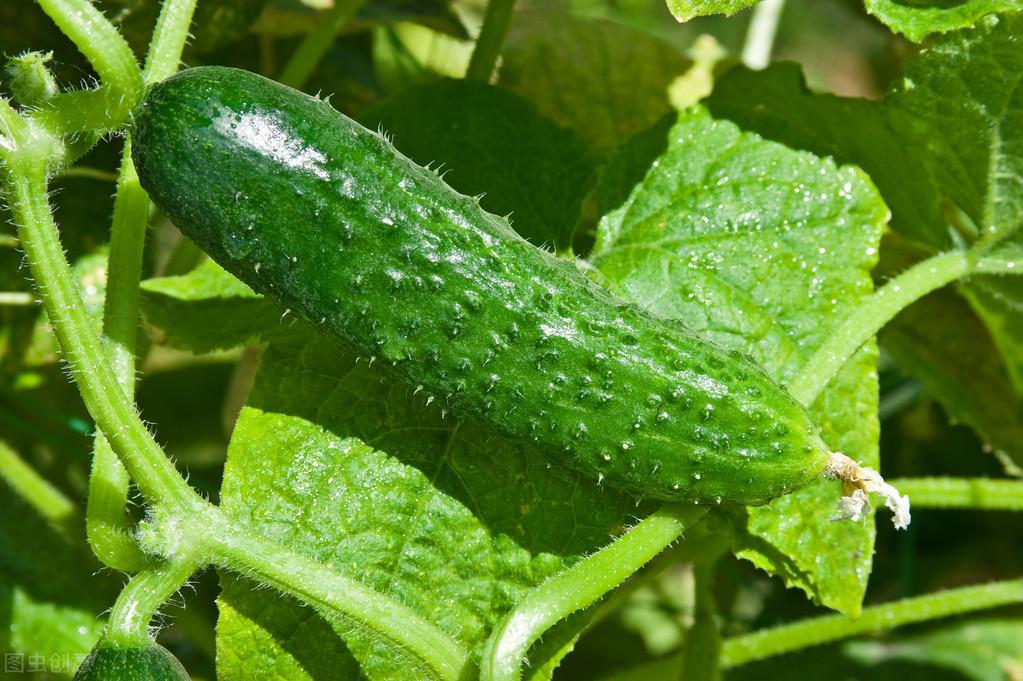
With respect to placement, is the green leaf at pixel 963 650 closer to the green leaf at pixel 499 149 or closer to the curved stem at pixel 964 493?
the curved stem at pixel 964 493

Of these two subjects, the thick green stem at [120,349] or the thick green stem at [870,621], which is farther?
the thick green stem at [870,621]

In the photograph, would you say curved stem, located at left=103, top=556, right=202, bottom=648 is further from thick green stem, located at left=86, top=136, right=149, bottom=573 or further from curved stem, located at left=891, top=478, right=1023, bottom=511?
curved stem, located at left=891, top=478, right=1023, bottom=511

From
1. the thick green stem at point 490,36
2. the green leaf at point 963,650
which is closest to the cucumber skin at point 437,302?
the thick green stem at point 490,36

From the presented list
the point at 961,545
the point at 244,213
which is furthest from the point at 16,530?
the point at 961,545

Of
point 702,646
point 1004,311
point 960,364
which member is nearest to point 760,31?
point 960,364

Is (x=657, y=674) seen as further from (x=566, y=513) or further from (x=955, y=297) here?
(x=955, y=297)

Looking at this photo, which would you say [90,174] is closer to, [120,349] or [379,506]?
[120,349]

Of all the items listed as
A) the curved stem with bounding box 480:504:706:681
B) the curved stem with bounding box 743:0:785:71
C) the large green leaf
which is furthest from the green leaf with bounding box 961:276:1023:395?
the curved stem with bounding box 743:0:785:71
